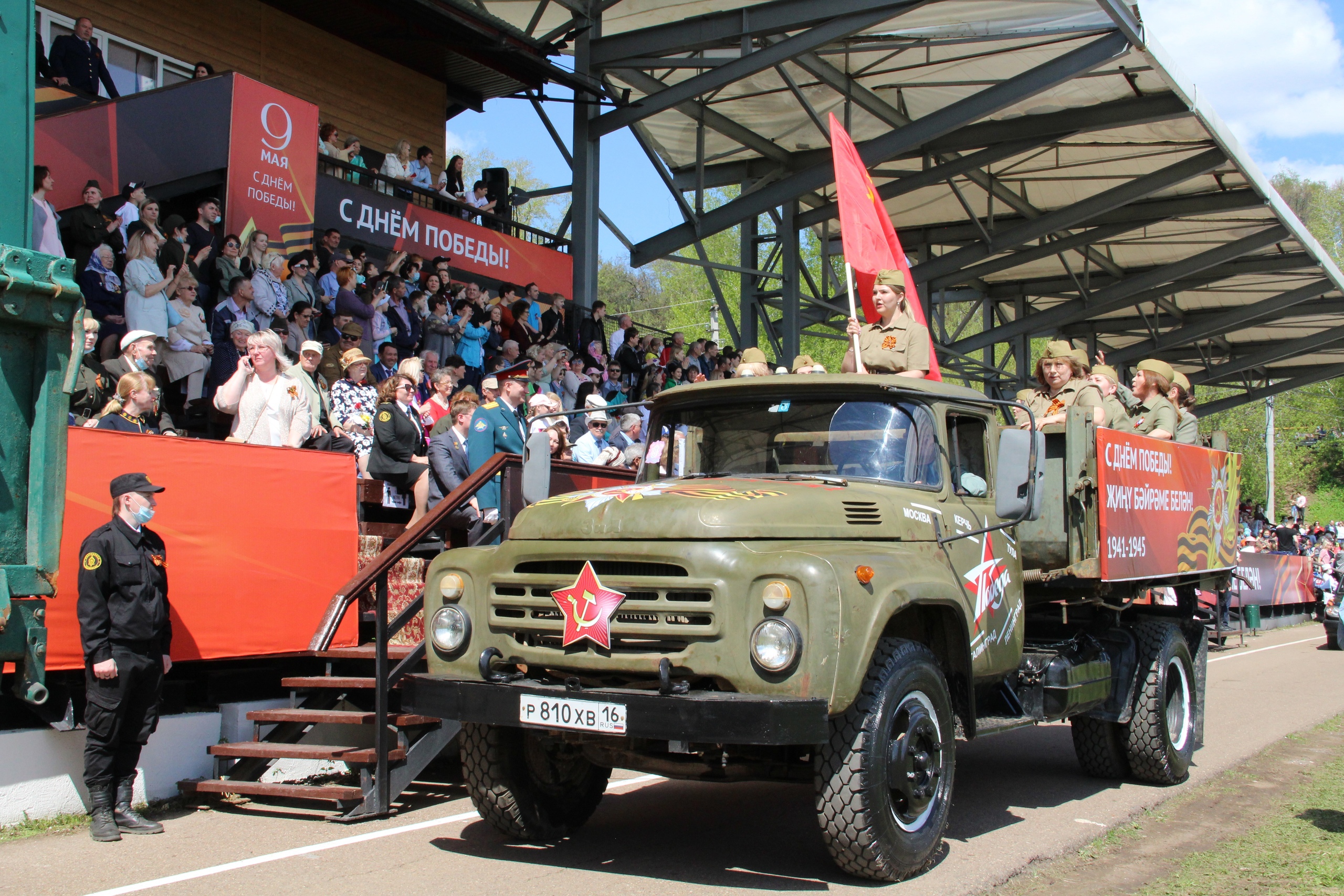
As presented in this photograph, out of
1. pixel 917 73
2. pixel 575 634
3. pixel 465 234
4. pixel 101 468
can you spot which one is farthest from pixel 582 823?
pixel 917 73

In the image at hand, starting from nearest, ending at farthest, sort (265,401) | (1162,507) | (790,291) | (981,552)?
(981,552) → (1162,507) → (265,401) → (790,291)

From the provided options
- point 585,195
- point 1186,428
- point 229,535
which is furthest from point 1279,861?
point 585,195

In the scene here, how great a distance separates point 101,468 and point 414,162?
12493 mm

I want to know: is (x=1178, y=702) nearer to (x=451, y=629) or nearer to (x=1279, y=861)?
(x=1279, y=861)

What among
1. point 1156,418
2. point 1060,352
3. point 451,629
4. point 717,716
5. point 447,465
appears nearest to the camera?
point 717,716

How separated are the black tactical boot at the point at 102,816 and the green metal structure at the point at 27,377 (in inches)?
70.4

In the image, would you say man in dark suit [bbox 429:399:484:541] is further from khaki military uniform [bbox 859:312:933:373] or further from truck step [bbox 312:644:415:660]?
khaki military uniform [bbox 859:312:933:373]

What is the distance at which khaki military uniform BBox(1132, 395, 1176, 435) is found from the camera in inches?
391

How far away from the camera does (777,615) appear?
5.25 metres

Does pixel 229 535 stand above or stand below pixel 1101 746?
above

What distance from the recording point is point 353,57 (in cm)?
2053

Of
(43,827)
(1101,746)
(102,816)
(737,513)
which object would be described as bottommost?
(43,827)

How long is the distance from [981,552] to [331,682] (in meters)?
4.10

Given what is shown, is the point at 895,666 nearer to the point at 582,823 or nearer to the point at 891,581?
the point at 891,581
